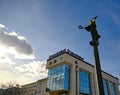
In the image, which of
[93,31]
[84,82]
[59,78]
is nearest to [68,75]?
[59,78]

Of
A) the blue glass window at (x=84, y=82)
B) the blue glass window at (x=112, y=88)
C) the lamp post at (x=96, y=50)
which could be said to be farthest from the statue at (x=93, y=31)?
the blue glass window at (x=112, y=88)

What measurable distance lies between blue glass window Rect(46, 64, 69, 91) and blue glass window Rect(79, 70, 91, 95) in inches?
230

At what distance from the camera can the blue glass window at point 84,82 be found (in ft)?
121

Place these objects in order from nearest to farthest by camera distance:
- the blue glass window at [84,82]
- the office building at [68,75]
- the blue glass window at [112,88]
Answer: the office building at [68,75], the blue glass window at [84,82], the blue glass window at [112,88]

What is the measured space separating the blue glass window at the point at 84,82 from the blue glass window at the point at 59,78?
230 inches

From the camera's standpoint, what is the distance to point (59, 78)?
34.3m

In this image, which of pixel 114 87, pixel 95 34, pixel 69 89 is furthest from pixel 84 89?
pixel 95 34

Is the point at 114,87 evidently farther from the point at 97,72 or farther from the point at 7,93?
the point at 97,72

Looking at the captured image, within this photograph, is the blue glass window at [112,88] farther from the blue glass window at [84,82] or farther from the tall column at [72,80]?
the tall column at [72,80]

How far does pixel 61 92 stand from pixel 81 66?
33.5ft

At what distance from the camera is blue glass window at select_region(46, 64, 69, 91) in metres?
32.8

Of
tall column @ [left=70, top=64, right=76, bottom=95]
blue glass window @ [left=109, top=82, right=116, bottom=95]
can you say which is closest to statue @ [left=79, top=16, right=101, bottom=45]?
tall column @ [left=70, top=64, right=76, bottom=95]

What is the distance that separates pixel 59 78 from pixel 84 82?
9.27 metres

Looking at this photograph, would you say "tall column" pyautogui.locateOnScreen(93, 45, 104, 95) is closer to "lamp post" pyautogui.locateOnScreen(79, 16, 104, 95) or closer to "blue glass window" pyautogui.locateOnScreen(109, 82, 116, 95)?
"lamp post" pyautogui.locateOnScreen(79, 16, 104, 95)
